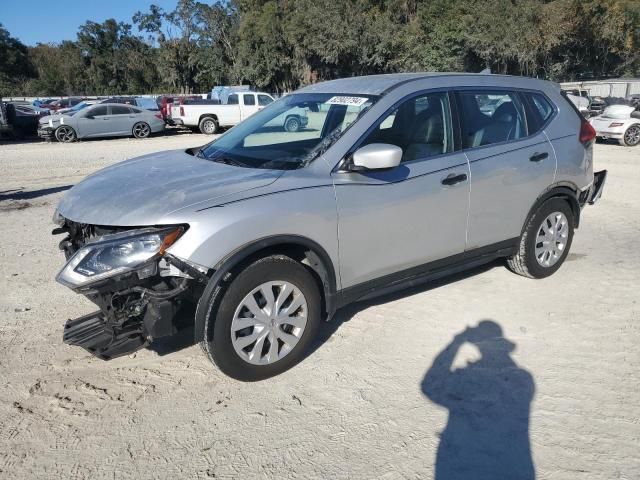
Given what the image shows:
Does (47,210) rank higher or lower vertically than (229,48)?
lower

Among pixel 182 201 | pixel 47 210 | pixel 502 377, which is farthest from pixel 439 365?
pixel 47 210

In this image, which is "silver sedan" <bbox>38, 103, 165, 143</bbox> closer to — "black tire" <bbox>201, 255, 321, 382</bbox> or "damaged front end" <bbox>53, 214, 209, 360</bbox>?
"damaged front end" <bbox>53, 214, 209, 360</bbox>

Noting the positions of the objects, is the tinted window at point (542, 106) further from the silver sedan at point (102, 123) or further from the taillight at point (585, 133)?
the silver sedan at point (102, 123)

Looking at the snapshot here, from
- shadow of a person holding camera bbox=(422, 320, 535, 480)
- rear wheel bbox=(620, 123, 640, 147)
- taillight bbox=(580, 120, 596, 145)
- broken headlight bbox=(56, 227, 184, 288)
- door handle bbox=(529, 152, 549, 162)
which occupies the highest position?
taillight bbox=(580, 120, 596, 145)

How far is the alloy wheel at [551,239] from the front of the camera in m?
5.14

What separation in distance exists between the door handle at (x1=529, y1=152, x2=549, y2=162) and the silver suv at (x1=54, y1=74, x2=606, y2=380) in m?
0.01

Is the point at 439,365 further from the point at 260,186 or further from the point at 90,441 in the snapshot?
the point at 90,441

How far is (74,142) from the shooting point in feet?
69.3

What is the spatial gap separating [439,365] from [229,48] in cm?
5376

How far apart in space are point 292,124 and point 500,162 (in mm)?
1752

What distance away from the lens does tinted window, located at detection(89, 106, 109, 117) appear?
21.6 meters

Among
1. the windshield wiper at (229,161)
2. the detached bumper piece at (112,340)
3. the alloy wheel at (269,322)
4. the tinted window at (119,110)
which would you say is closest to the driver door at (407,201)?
the alloy wheel at (269,322)

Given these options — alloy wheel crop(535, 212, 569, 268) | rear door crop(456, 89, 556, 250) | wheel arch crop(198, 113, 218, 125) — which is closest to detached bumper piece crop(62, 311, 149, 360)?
rear door crop(456, 89, 556, 250)

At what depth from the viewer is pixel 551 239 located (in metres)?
5.24
